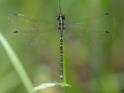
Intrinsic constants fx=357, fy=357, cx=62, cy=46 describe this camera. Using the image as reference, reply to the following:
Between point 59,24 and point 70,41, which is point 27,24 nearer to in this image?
point 59,24

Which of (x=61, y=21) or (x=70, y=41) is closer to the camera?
(x=61, y=21)

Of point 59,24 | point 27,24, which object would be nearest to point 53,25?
point 59,24

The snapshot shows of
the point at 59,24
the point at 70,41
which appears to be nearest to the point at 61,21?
→ the point at 59,24

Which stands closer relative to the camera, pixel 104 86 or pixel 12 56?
pixel 12 56

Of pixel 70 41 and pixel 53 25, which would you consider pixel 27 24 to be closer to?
pixel 53 25

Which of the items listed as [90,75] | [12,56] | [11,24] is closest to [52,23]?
[11,24]

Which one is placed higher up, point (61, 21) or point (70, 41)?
point (61, 21)

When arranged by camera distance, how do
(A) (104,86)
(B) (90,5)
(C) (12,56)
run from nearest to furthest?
(C) (12,56), (A) (104,86), (B) (90,5)

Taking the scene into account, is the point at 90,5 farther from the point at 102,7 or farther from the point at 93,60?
the point at 93,60
